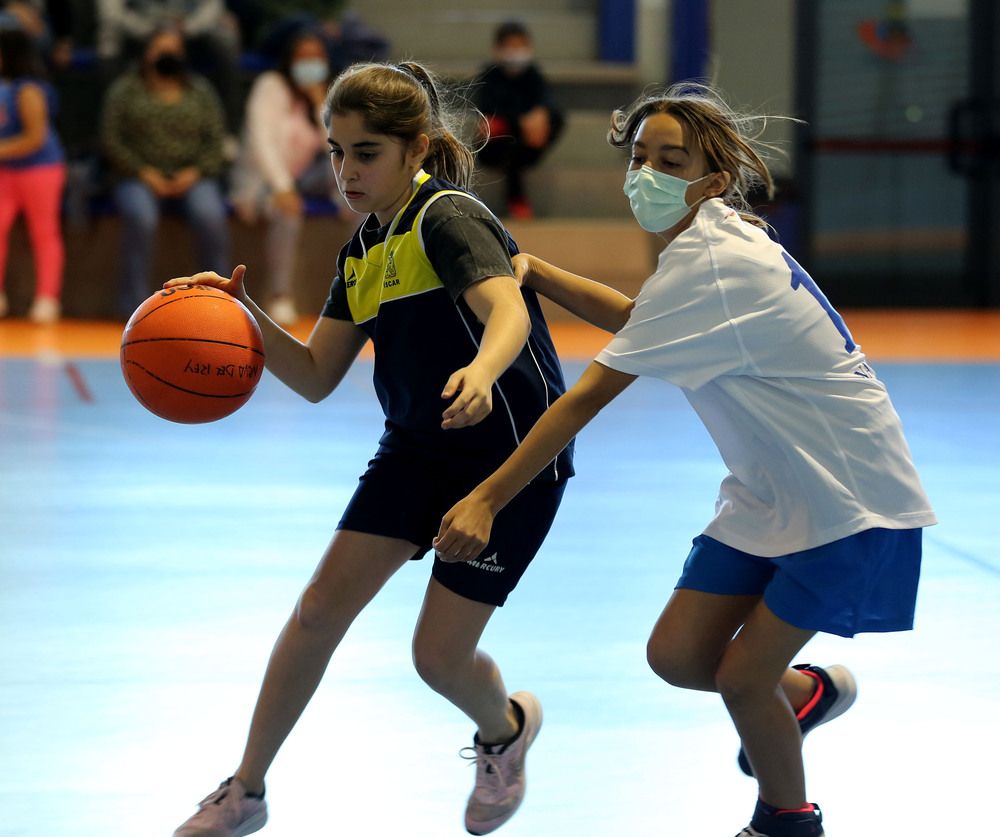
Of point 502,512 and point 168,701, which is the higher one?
point 502,512

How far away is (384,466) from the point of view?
2.53 meters

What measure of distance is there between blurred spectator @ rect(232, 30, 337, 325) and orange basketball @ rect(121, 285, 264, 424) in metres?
7.69

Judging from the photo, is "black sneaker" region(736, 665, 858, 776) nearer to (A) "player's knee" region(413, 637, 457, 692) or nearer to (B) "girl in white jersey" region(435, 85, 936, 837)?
(B) "girl in white jersey" region(435, 85, 936, 837)

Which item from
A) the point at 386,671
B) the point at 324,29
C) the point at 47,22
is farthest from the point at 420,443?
the point at 47,22

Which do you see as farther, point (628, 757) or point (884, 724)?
point (884, 724)

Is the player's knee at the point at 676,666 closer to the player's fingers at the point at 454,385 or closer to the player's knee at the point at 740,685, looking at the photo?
the player's knee at the point at 740,685

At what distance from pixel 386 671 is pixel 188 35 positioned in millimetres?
8624

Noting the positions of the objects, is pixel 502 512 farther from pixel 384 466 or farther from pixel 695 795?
pixel 695 795

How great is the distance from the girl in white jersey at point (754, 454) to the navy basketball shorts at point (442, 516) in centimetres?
30

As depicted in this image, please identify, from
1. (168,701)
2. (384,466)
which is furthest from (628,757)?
(168,701)

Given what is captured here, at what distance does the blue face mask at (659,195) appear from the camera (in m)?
2.32

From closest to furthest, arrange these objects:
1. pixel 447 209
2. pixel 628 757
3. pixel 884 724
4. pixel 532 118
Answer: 1. pixel 447 209
2. pixel 628 757
3. pixel 884 724
4. pixel 532 118

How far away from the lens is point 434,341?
8.15ft

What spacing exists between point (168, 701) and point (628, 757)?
3.34ft
